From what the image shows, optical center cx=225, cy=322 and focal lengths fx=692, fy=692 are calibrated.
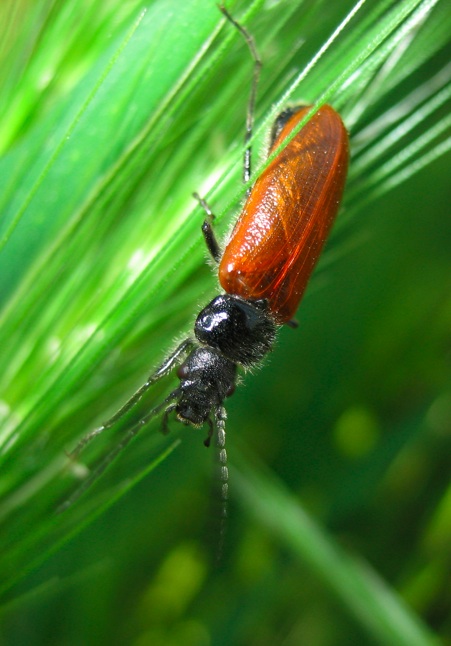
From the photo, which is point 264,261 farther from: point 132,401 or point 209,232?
point 132,401

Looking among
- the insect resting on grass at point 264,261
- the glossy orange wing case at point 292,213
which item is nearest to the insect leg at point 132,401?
the insect resting on grass at point 264,261

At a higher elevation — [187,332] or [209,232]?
[209,232]

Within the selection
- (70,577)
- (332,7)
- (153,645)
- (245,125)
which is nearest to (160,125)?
(245,125)

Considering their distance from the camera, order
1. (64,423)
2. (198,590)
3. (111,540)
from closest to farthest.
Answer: (64,423) < (111,540) < (198,590)

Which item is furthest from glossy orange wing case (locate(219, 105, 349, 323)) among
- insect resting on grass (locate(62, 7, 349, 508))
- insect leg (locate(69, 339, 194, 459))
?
insect leg (locate(69, 339, 194, 459))

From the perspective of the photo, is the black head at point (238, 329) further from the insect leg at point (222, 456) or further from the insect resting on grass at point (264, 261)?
the insect leg at point (222, 456)

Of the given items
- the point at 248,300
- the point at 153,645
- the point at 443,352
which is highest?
the point at 443,352

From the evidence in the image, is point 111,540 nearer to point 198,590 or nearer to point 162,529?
point 162,529

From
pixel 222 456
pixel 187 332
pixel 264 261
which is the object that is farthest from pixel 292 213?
pixel 222 456
